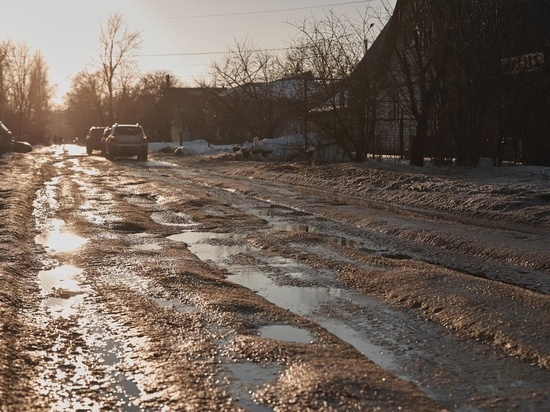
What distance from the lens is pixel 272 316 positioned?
5648 millimetres

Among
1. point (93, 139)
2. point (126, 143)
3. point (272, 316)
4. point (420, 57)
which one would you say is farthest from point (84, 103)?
point (272, 316)

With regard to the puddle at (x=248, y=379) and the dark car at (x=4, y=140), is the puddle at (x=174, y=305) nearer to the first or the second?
the puddle at (x=248, y=379)

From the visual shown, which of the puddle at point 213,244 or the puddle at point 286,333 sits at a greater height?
the puddle at point 213,244

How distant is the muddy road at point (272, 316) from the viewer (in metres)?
3.97

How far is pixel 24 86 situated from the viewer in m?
91.2

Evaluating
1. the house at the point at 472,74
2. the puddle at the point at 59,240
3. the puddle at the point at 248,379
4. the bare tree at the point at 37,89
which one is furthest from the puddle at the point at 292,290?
the bare tree at the point at 37,89

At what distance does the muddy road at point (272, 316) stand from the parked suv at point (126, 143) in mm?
25239

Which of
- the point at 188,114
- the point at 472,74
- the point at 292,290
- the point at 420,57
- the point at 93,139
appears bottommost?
the point at 292,290

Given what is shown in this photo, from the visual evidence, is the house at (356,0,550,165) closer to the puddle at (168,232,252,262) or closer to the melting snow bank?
the melting snow bank

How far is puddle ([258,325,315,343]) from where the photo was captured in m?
5.05

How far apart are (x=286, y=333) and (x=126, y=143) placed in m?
32.3

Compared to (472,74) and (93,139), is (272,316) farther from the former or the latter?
(93,139)

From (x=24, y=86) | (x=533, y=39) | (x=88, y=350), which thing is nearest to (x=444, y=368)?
(x=88, y=350)

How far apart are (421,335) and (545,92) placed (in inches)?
606
